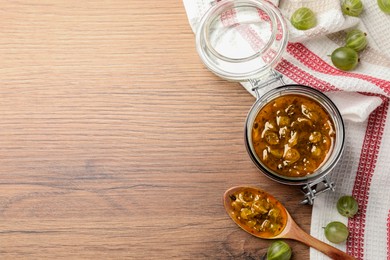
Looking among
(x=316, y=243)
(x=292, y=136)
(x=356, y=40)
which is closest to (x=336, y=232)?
(x=316, y=243)

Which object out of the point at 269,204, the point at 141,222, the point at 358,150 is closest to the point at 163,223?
the point at 141,222

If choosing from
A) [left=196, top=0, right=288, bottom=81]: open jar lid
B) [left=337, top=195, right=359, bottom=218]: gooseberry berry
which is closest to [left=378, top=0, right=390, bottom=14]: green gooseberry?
[left=196, top=0, right=288, bottom=81]: open jar lid

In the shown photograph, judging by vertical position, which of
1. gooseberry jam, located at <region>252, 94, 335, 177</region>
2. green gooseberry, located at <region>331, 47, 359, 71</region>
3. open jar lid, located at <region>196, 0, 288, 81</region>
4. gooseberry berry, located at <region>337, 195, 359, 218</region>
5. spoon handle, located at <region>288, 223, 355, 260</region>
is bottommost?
spoon handle, located at <region>288, 223, 355, 260</region>

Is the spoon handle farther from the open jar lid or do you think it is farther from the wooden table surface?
the open jar lid

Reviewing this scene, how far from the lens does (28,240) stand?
1.08 m

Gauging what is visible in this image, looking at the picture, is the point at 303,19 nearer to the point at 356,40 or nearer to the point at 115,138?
the point at 356,40

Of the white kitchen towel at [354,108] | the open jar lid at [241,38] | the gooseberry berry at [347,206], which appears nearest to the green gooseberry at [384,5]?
the white kitchen towel at [354,108]

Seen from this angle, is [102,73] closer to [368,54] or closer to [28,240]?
[28,240]

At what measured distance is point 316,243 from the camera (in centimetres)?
104

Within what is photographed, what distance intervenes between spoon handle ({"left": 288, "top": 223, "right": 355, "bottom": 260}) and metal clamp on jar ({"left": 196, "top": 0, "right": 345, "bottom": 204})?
1.6 inches

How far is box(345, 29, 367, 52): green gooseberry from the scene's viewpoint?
1038 mm

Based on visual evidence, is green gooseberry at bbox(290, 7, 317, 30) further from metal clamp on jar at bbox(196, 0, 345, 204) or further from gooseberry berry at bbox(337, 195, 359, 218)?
gooseberry berry at bbox(337, 195, 359, 218)

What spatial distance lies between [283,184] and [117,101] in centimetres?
25

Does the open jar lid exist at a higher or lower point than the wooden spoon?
higher
